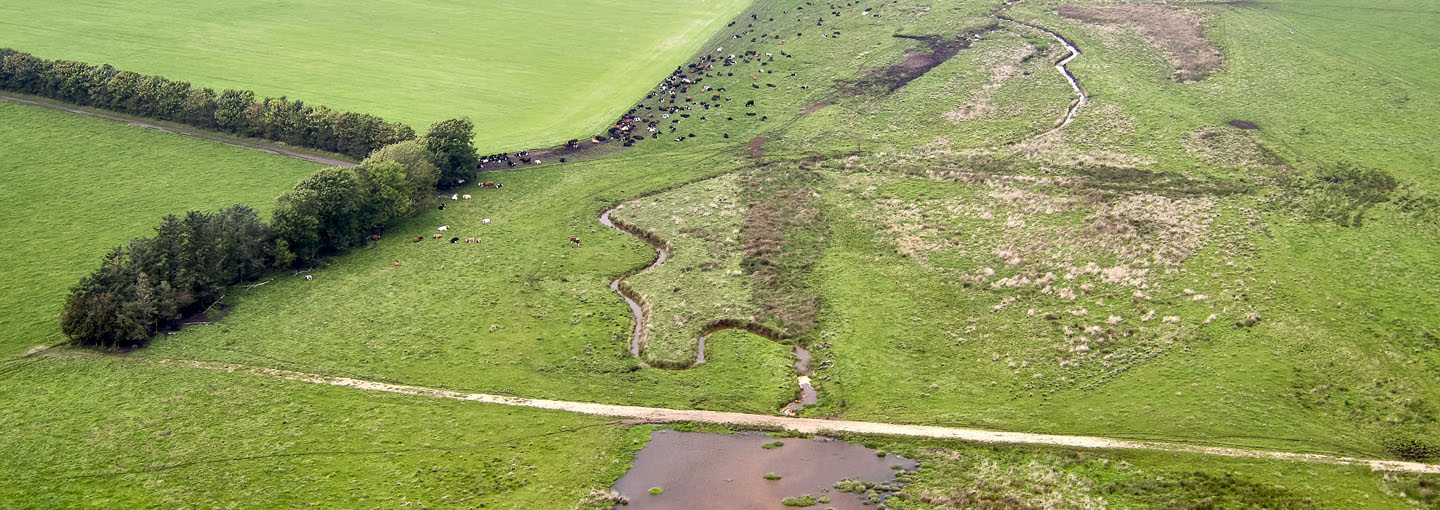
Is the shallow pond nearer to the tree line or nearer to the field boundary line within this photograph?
the field boundary line

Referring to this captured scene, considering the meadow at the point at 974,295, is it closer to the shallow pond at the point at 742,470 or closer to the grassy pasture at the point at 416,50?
the shallow pond at the point at 742,470

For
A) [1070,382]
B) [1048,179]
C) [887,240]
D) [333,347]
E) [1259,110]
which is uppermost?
[1259,110]

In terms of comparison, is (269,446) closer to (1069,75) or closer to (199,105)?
(199,105)

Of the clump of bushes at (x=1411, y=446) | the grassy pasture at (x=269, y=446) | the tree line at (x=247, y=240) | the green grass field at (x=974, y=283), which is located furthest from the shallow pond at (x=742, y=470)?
the tree line at (x=247, y=240)

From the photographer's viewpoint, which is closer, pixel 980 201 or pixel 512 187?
pixel 980 201

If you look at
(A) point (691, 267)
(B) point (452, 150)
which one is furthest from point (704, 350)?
(B) point (452, 150)

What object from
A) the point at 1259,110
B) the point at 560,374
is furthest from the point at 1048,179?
the point at 560,374

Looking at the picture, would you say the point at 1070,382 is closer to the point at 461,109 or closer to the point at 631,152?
the point at 631,152
